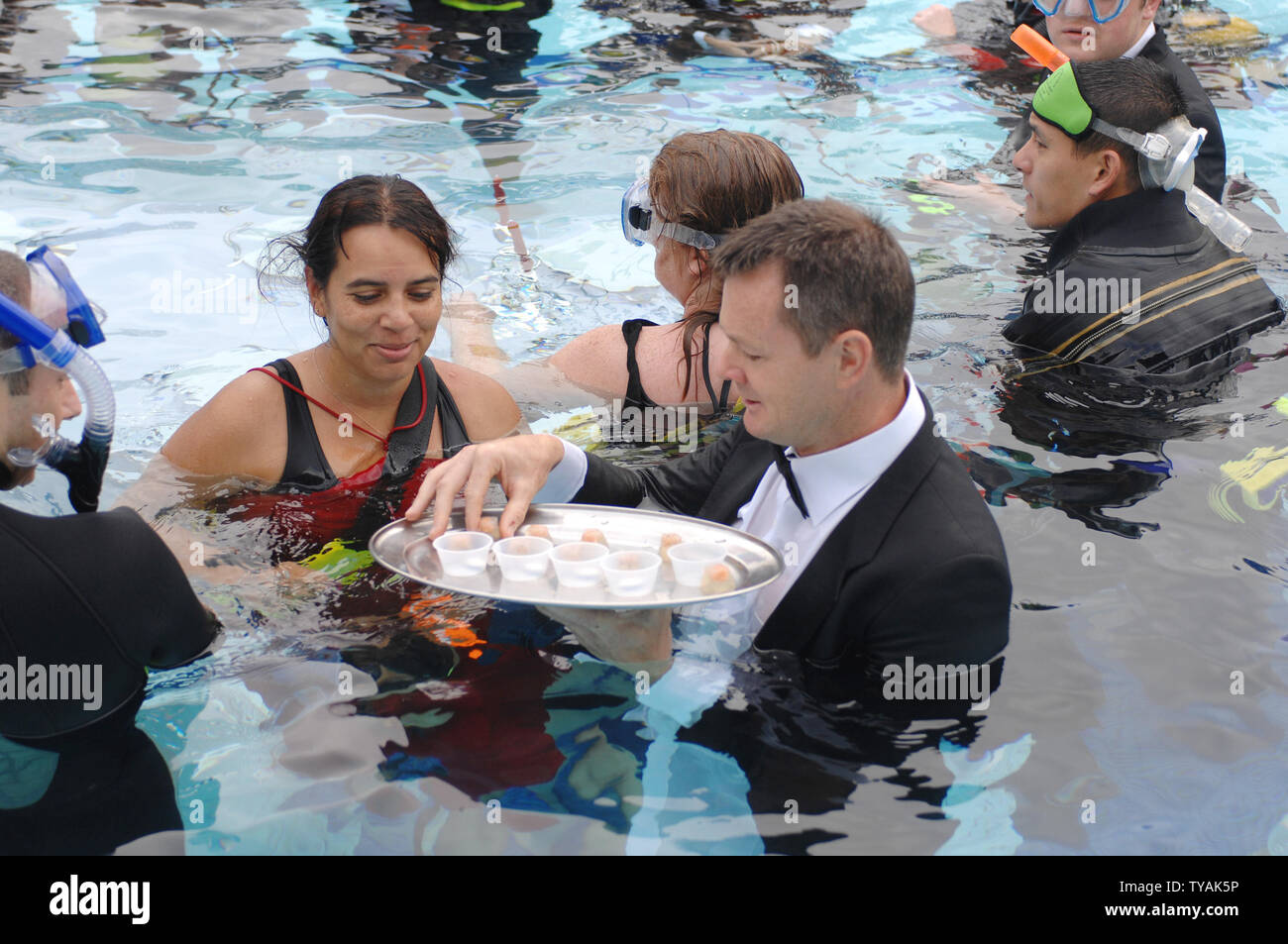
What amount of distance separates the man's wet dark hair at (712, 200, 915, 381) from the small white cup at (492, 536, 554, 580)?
80cm

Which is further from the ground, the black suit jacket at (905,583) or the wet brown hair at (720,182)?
the wet brown hair at (720,182)

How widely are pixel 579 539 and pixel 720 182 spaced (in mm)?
1780

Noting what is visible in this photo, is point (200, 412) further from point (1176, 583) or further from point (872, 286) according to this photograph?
point (1176, 583)

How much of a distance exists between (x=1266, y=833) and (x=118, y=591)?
2827mm

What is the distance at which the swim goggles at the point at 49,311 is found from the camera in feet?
8.18

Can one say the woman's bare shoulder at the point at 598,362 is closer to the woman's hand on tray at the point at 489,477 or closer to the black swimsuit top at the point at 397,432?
the black swimsuit top at the point at 397,432

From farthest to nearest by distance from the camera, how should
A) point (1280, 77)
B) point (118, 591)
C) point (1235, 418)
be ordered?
point (1280, 77)
point (1235, 418)
point (118, 591)

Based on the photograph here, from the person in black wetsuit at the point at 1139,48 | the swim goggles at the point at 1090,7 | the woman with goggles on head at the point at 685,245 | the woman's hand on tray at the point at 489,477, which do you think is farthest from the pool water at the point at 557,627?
the swim goggles at the point at 1090,7

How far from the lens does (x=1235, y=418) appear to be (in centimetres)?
479

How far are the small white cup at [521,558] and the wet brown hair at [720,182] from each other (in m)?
1.82

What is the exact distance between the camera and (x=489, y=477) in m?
3.06

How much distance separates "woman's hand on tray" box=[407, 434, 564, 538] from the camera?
2.94m

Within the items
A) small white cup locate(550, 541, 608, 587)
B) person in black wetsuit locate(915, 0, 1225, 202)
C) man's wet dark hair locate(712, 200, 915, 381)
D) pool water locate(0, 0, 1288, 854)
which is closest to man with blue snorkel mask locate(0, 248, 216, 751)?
pool water locate(0, 0, 1288, 854)
